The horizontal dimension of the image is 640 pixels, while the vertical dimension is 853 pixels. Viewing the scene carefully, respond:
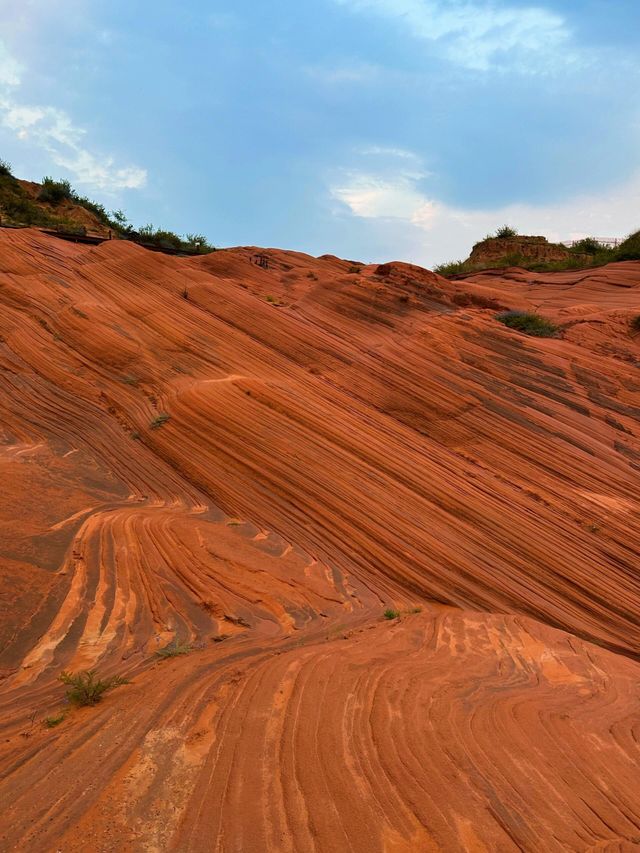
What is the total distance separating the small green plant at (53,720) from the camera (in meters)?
3.91

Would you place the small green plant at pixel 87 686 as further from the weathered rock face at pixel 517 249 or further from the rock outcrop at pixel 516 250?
the weathered rock face at pixel 517 249

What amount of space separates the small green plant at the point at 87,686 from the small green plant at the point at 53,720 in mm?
174

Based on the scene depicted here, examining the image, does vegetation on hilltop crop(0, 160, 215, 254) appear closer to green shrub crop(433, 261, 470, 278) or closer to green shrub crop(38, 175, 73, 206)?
green shrub crop(38, 175, 73, 206)

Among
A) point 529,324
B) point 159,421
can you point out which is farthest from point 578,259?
point 159,421

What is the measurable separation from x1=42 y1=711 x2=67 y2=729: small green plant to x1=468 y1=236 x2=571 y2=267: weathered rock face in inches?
1071

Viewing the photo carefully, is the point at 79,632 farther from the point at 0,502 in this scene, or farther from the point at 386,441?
the point at 386,441

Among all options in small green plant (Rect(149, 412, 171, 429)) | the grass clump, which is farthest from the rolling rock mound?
the grass clump

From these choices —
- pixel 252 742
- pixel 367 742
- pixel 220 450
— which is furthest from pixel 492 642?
pixel 220 450

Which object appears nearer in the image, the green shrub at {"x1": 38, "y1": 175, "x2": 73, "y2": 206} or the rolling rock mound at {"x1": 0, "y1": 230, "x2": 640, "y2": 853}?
the rolling rock mound at {"x1": 0, "y1": 230, "x2": 640, "y2": 853}

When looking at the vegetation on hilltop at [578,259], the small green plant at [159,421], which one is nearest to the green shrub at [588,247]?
the vegetation on hilltop at [578,259]

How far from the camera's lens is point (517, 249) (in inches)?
1131

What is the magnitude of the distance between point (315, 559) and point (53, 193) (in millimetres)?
35781

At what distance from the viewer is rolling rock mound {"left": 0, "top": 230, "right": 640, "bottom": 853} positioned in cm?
328

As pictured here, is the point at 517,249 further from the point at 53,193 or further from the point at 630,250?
the point at 53,193
